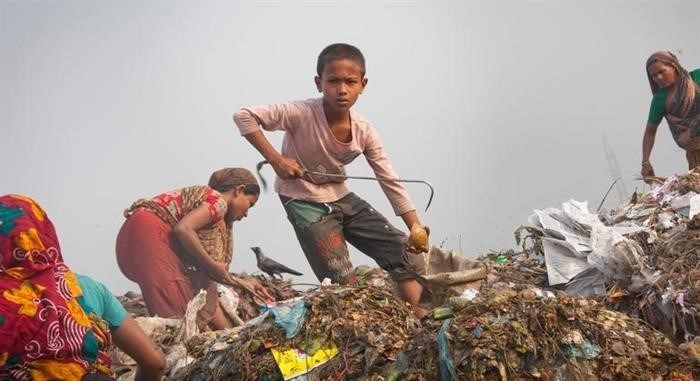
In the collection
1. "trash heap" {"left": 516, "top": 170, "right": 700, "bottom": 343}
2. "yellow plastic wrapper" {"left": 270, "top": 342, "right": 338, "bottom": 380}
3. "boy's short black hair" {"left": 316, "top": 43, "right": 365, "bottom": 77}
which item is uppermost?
"boy's short black hair" {"left": 316, "top": 43, "right": 365, "bottom": 77}

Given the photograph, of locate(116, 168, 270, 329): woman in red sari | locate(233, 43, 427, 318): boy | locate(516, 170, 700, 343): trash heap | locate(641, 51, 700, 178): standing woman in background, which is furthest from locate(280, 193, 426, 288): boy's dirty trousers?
locate(641, 51, 700, 178): standing woman in background

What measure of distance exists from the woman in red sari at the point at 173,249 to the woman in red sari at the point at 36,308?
7.14ft

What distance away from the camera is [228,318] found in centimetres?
415

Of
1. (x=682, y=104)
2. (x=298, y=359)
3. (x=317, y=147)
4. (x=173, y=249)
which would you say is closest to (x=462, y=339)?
(x=298, y=359)

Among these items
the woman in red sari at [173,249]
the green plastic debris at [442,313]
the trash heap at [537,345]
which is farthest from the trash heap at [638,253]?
the woman in red sari at [173,249]

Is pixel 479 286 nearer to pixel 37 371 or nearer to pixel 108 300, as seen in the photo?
pixel 108 300

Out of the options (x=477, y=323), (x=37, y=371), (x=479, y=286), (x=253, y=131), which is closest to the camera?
(x=37, y=371)

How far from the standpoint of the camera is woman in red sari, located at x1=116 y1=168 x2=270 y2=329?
4.20 m

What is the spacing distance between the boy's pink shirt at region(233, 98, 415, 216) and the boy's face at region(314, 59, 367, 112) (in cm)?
10

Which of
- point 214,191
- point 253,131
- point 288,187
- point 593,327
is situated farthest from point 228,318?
point 593,327

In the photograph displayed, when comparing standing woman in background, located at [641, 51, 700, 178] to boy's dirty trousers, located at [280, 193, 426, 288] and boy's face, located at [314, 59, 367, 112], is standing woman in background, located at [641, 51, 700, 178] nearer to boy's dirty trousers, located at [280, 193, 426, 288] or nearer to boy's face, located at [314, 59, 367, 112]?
boy's dirty trousers, located at [280, 193, 426, 288]

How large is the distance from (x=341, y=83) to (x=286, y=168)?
51 centimetres

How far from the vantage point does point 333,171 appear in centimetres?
355

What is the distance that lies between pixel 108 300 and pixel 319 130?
5.37 ft
